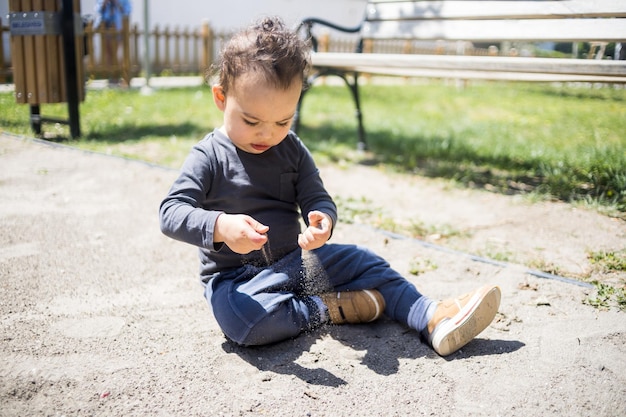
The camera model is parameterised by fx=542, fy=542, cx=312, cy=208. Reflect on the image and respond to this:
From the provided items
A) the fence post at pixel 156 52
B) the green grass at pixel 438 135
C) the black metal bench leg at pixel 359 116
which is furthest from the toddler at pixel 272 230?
the fence post at pixel 156 52

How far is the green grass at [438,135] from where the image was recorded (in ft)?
12.4

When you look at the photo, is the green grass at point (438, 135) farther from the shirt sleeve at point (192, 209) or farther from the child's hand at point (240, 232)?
the child's hand at point (240, 232)

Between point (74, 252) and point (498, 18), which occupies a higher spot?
point (498, 18)

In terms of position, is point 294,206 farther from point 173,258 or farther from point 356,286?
point 173,258

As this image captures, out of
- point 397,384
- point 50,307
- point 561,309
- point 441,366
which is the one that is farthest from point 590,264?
point 50,307

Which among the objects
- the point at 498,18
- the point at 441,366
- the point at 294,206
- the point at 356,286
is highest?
the point at 498,18

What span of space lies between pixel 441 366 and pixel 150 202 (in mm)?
2067

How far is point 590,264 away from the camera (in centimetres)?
244

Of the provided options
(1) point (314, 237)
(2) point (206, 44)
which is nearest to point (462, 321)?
(1) point (314, 237)

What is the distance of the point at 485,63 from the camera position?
10.8ft

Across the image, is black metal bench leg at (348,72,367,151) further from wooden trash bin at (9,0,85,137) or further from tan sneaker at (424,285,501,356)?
tan sneaker at (424,285,501,356)

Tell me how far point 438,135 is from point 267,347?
4043 millimetres

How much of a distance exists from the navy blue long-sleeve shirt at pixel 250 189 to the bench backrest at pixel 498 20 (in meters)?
2.39

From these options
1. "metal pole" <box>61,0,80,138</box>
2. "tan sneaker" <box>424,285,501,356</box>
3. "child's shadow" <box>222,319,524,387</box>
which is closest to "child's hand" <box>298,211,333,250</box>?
"child's shadow" <box>222,319,524,387</box>
